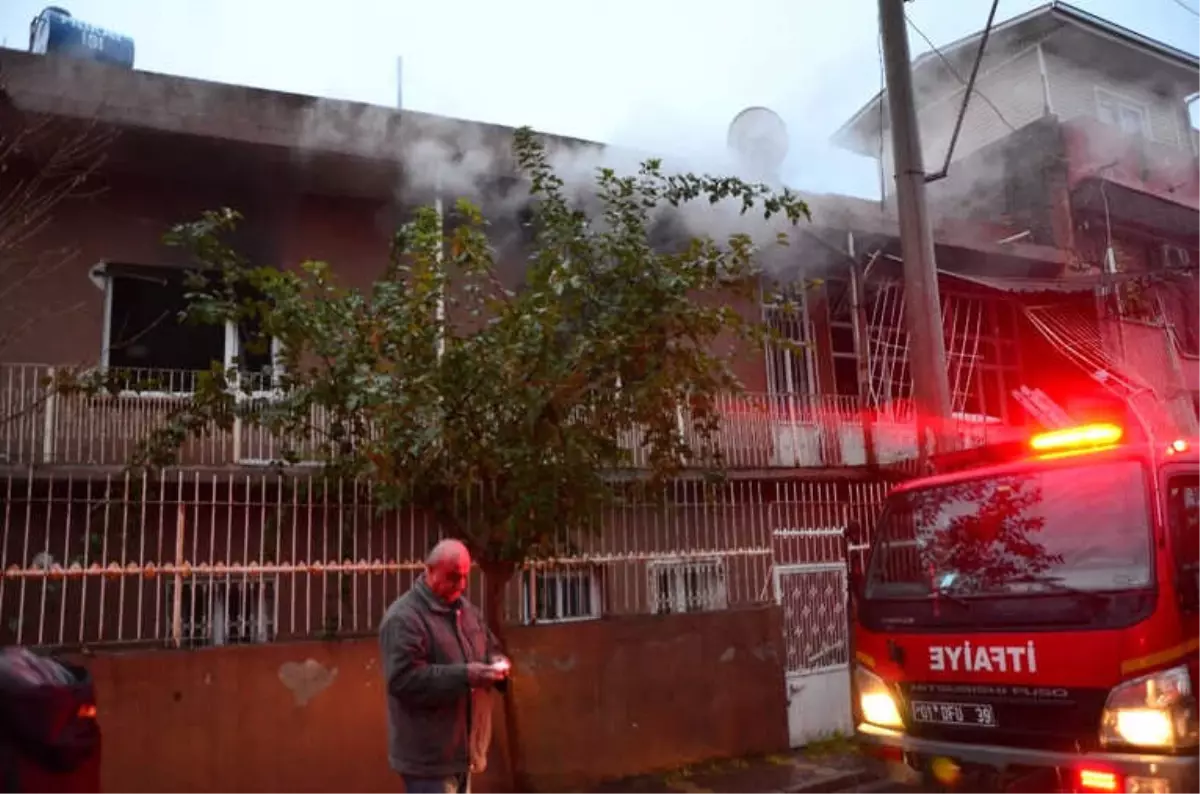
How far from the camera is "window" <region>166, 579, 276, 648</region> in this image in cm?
660

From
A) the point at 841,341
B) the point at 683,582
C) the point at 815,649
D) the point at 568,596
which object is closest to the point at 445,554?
the point at 683,582

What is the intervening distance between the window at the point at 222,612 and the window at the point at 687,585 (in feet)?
10.1

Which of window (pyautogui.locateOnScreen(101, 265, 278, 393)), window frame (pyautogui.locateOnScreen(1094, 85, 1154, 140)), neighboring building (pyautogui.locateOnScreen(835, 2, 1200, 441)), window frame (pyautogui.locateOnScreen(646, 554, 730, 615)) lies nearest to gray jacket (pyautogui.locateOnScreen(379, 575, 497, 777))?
window frame (pyautogui.locateOnScreen(646, 554, 730, 615))

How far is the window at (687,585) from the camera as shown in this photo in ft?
26.1

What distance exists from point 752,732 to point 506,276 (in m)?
5.82

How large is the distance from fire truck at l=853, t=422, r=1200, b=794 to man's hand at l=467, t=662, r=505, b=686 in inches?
89.7

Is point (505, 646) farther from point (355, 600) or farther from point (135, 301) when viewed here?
point (135, 301)

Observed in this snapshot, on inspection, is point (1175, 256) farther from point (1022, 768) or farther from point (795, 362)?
point (1022, 768)

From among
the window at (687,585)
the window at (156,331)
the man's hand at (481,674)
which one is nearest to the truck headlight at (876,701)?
the man's hand at (481,674)

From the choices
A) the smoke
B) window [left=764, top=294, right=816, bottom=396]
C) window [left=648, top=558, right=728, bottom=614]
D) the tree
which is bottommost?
window [left=648, top=558, right=728, bottom=614]

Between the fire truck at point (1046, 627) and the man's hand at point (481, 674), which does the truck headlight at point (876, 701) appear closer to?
the fire truck at point (1046, 627)

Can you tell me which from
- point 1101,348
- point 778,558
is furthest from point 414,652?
point 1101,348

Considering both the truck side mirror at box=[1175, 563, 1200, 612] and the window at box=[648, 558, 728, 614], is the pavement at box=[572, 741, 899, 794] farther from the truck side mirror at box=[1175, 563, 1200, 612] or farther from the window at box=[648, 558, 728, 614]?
the truck side mirror at box=[1175, 563, 1200, 612]

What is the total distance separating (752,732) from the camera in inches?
310
